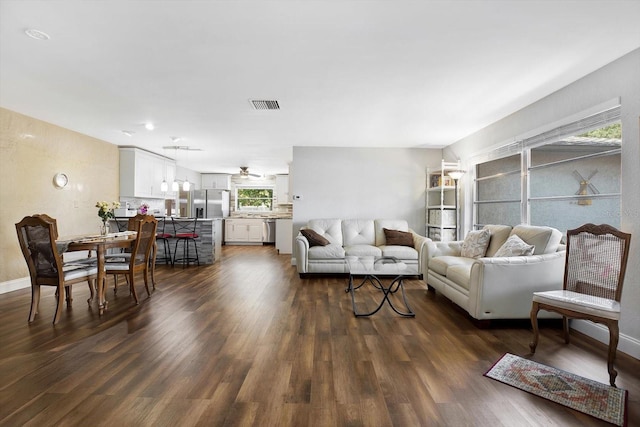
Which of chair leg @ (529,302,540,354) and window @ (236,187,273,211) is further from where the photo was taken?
window @ (236,187,273,211)

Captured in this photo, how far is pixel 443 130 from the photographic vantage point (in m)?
5.08

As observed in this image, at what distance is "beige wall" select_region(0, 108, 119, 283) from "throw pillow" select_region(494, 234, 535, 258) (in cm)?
632

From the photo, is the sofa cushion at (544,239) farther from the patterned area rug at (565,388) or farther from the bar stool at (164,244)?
the bar stool at (164,244)

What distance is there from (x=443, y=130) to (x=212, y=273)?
459 centimetres

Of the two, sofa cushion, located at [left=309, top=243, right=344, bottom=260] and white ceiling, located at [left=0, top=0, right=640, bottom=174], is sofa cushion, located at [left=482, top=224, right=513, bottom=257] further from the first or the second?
sofa cushion, located at [left=309, top=243, right=344, bottom=260]

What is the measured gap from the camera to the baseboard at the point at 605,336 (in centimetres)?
251

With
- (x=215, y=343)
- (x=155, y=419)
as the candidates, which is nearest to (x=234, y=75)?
(x=215, y=343)

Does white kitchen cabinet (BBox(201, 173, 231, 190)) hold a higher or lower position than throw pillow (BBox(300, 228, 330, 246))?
higher

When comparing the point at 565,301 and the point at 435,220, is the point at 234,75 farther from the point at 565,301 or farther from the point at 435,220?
the point at 435,220

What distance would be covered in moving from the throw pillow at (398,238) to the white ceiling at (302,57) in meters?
1.99

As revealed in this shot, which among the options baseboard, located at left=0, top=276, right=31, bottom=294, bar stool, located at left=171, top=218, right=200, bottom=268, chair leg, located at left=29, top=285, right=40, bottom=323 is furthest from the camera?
bar stool, located at left=171, top=218, right=200, bottom=268

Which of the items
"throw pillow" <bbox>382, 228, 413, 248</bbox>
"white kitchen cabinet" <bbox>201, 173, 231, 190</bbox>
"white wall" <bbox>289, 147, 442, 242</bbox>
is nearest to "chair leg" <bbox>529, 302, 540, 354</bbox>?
"throw pillow" <bbox>382, 228, 413, 248</bbox>

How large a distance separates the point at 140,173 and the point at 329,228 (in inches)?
169

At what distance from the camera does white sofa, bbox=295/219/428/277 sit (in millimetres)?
5211
